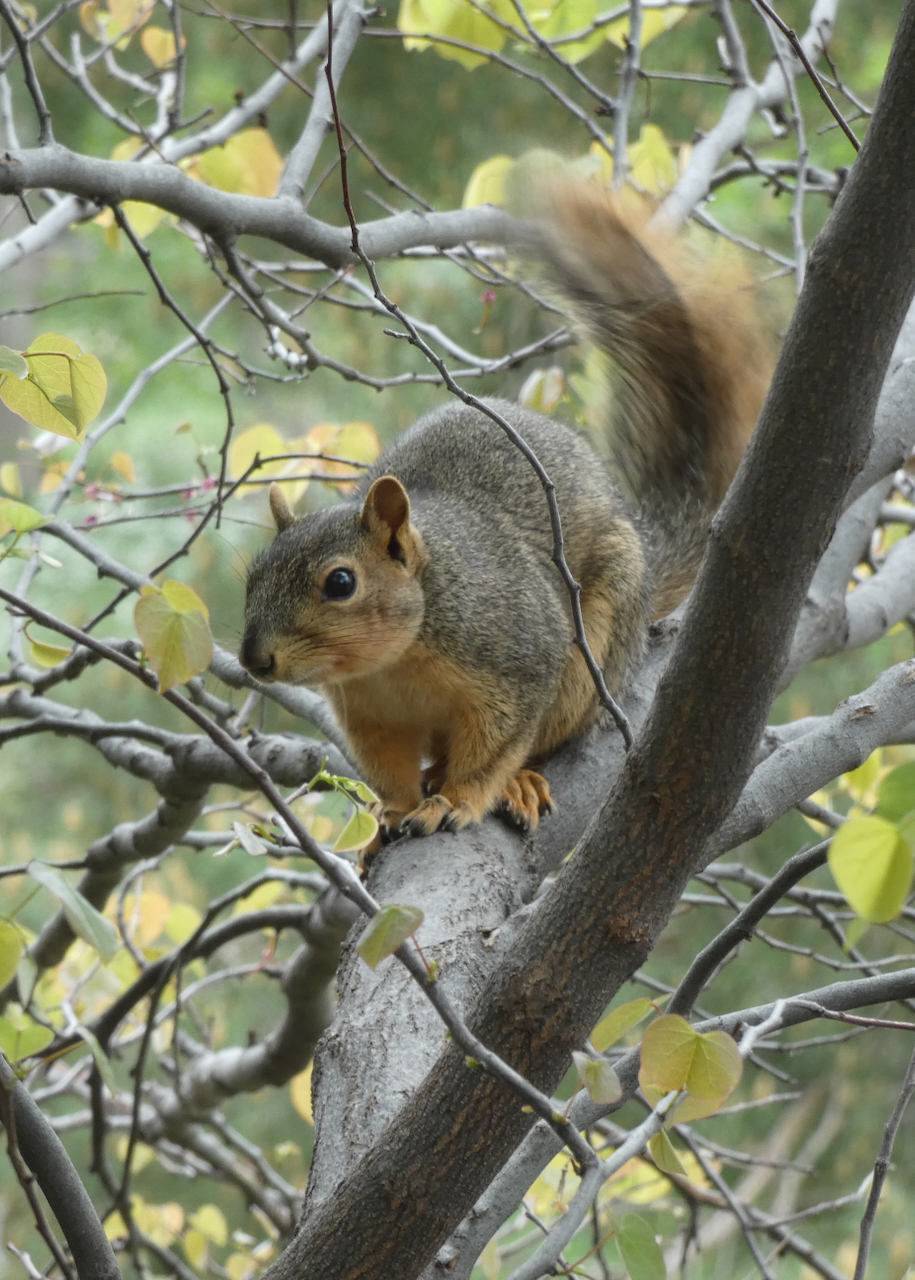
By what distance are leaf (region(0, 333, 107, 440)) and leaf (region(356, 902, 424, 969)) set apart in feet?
1.42

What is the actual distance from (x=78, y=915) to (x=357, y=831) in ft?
0.60

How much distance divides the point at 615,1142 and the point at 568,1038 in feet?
2.82

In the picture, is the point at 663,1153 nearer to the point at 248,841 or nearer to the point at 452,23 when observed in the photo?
the point at 248,841

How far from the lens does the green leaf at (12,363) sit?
754 millimetres

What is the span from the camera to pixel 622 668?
5.44ft

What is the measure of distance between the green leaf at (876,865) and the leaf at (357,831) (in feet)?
0.98

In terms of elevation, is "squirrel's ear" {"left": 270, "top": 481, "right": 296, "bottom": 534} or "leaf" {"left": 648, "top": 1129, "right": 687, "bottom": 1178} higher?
"squirrel's ear" {"left": 270, "top": 481, "right": 296, "bottom": 534}

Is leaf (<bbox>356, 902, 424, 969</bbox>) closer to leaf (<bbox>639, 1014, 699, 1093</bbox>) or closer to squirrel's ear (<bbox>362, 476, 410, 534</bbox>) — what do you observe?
leaf (<bbox>639, 1014, 699, 1093</bbox>)

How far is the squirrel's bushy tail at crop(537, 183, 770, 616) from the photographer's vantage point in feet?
4.83

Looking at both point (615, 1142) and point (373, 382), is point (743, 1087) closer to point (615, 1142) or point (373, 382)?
point (615, 1142)

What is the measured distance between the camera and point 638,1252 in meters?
0.71

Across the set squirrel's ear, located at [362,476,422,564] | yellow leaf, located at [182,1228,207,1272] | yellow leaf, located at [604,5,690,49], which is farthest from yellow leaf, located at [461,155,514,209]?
yellow leaf, located at [182,1228,207,1272]

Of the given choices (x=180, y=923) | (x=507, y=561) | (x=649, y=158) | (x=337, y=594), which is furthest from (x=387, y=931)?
(x=649, y=158)

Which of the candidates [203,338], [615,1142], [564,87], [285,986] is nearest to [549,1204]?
[615,1142]
